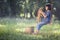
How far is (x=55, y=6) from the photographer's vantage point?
2.45 meters

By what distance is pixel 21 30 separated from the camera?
247 cm

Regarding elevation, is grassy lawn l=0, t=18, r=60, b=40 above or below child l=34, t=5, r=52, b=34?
below

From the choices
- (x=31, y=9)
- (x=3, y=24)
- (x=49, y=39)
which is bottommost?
(x=49, y=39)

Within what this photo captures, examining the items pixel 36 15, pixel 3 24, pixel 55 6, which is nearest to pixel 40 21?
pixel 36 15

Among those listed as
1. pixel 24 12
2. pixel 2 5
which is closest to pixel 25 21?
pixel 24 12

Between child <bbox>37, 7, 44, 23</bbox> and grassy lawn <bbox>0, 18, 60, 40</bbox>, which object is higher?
child <bbox>37, 7, 44, 23</bbox>

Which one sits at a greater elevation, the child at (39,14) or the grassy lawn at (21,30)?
the child at (39,14)

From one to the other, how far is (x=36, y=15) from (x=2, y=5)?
15.1 inches

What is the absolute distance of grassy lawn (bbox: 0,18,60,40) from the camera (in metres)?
2.45

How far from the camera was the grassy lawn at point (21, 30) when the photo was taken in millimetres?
2449

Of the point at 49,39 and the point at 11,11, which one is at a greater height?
the point at 11,11

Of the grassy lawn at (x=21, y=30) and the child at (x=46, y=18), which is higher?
the child at (x=46, y=18)

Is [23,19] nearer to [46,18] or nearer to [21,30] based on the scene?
[21,30]

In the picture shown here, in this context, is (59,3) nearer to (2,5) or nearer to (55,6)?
(55,6)
